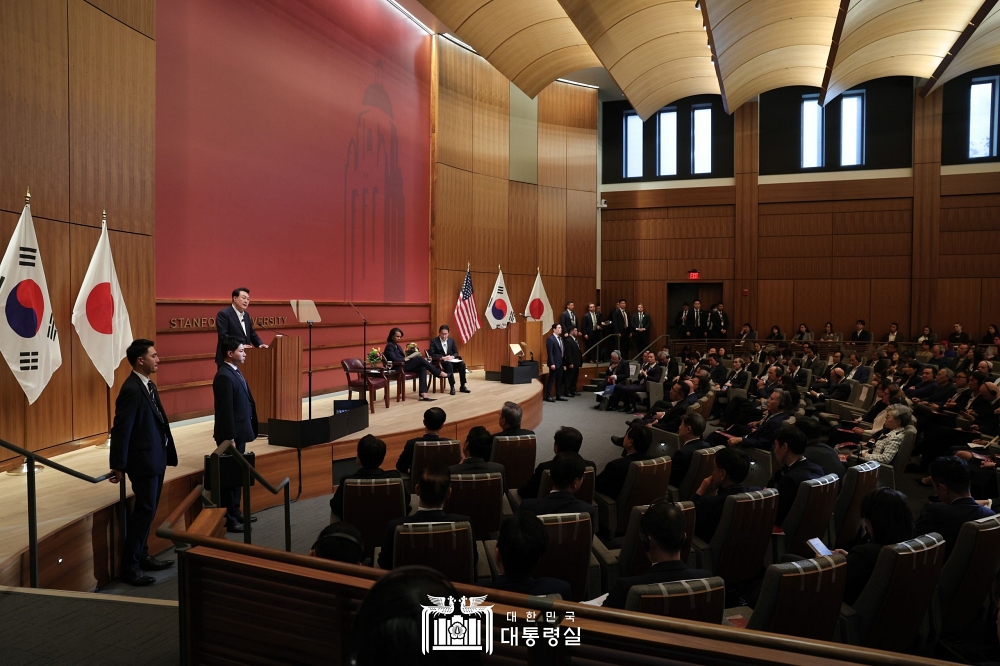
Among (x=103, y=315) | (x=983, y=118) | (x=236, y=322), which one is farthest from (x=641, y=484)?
(x=983, y=118)

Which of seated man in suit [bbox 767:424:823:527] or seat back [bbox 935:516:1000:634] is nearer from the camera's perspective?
seat back [bbox 935:516:1000:634]

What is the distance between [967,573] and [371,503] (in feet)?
9.23

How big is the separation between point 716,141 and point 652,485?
14.4m

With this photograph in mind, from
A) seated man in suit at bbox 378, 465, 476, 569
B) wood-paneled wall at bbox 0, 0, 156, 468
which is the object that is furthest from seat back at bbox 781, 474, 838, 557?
wood-paneled wall at bbox 0, 0, 156, 468

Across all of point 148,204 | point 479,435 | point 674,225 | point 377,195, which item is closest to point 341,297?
point 377,195

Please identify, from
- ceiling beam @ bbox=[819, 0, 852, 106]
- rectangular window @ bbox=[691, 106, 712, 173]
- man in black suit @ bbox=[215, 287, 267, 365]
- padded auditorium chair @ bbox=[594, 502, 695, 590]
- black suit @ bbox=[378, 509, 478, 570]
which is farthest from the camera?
rectangular window @ bbox=[691, 106, 712, 173]

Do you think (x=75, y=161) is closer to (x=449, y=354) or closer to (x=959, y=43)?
(x=449, y=354)

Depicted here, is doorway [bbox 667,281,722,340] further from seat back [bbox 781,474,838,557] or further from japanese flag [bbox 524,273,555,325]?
seat back [bbox 781,474,838,557]

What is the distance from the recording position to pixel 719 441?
643 centimetres

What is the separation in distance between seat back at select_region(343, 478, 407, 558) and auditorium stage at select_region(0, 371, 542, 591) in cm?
168

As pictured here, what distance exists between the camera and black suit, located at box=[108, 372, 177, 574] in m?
4.11

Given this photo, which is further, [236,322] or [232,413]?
[236,322]

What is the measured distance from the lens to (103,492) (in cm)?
480

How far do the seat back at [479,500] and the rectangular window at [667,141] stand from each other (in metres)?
14.8
